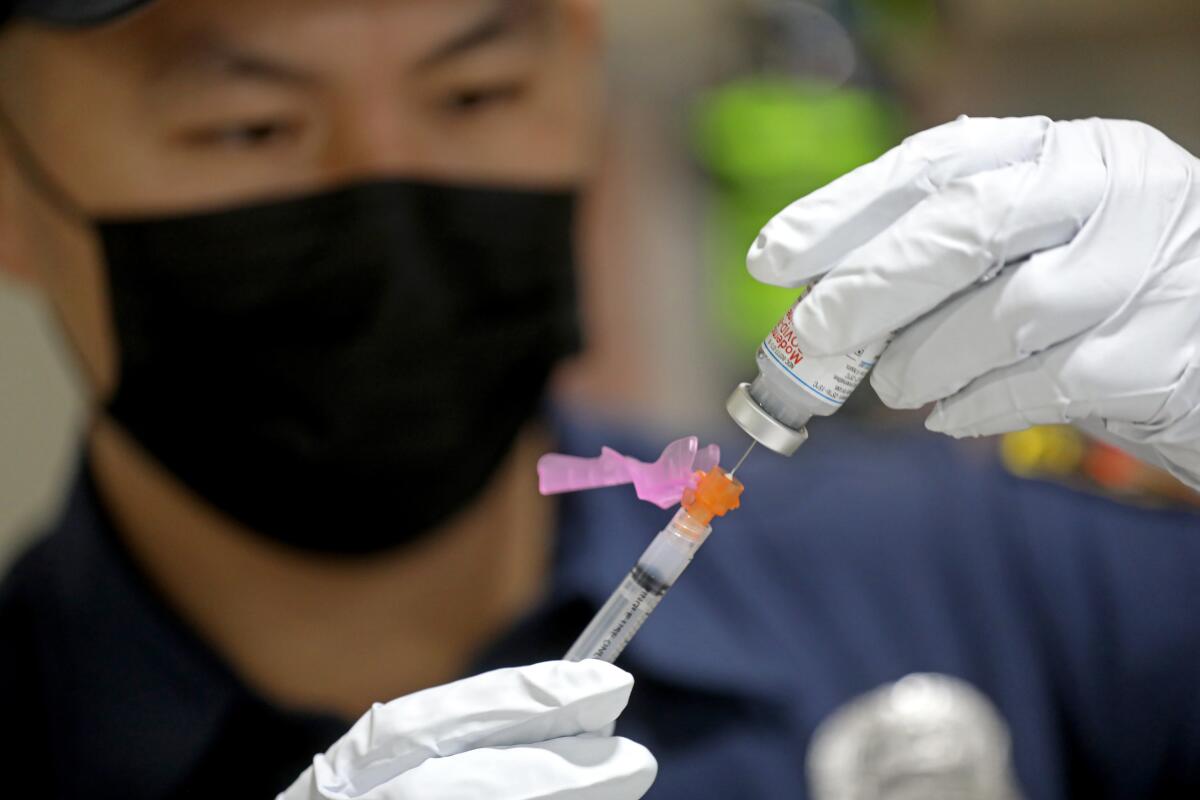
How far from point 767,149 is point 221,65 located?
62.4 inches

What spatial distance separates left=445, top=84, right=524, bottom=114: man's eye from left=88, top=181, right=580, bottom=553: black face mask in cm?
9

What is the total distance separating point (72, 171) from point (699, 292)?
6.04ft

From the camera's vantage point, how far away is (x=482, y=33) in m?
1.24

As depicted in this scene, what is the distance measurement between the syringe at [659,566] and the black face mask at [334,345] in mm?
495

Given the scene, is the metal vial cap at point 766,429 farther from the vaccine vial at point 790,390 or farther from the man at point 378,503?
the man at point 378,503

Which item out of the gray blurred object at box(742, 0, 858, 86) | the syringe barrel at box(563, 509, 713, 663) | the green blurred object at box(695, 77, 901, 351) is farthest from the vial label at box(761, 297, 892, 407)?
the gray blurred object at box(742, 0, 858, 86)

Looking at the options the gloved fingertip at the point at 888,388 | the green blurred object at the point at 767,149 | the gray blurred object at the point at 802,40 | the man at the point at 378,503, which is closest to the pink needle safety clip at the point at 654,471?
the gloved fingertip at the point at 888,388

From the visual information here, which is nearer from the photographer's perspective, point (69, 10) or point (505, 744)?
point (505, 744)

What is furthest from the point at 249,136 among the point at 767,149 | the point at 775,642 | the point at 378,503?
the point at 767,149

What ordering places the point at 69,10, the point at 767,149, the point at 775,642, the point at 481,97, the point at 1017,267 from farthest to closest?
1. the point at 767,149
2. the point at 775,642
3. the point at 481,97
4. the point at 69,10
5. the point at 1017,267

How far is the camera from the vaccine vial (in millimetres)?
778

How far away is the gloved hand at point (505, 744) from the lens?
0.78m

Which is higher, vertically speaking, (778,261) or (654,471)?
(778,261)

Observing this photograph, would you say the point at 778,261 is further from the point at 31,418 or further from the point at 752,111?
the point at 752,111
